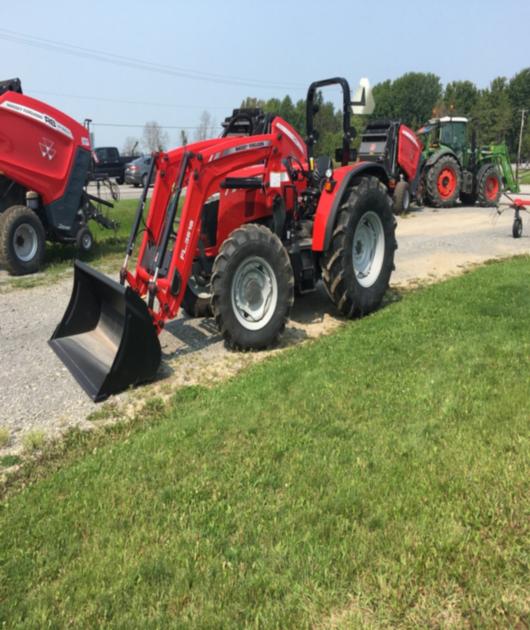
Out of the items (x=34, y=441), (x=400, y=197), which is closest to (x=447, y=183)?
(x=400, y=197)

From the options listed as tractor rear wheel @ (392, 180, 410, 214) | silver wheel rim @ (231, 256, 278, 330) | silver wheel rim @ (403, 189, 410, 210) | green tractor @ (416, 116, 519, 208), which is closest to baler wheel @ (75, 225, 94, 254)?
silver wheel rim @ (231, 256, 278, 330)

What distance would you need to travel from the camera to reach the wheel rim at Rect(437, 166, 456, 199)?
56.1 ft

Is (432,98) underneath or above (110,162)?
above

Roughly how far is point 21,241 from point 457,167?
1318 cm

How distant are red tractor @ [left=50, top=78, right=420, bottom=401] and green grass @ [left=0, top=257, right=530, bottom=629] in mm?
867

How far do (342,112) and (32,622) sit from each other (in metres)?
6.04

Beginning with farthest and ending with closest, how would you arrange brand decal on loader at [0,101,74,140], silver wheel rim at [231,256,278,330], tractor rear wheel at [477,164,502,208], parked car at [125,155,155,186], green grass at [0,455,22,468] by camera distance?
parked car at [125,155,155,186]
tractor rear wheel at [477,164,502,208]
brand decal on loader at [0,101,74,140]
silver wheel rim at [231,256,278,330]
green grass at [0,455,22,468]

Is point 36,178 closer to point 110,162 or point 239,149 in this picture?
point 239,149

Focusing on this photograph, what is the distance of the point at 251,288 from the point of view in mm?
5480

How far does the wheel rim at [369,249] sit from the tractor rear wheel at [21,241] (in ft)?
17.8

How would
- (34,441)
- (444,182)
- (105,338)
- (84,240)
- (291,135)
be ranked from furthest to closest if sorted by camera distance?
(444,182), (84,240), (291,135), (105,338), (34,441)

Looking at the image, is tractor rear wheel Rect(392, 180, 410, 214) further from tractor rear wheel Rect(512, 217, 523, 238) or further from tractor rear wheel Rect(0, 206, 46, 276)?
tractor rear wheel Rect(0, 206, 46, 276)

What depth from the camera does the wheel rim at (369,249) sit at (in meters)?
6.68

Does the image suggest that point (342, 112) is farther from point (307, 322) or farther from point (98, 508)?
point (98, 508)
